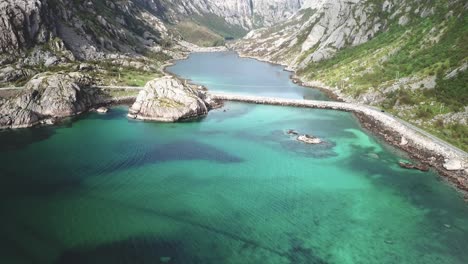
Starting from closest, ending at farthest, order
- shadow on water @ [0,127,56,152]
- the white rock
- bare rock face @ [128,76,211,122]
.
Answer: shadow on water @ [0,127,56,152] → the white rock → bare rock face @ [128,76,211,122]

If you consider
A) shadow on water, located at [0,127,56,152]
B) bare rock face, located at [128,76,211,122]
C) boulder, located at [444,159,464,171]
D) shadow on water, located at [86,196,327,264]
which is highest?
bare rock face, located at [128,76,211,122]

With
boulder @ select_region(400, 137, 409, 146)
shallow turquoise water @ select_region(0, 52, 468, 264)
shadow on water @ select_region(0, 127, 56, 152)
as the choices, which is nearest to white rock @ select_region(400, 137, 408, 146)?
boulder @ select_region(400, 137, 409, 146)

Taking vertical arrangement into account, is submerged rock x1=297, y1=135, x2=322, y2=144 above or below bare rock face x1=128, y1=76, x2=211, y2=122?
below

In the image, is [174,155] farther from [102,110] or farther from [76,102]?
[76,102]

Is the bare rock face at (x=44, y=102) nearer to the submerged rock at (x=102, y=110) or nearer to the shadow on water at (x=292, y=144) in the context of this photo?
the submerged rock at (x=102, y=110)

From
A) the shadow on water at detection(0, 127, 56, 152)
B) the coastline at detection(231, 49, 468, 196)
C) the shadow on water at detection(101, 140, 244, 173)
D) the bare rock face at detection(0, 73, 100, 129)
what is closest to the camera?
the coastline at detection(231, 49, 468, 196)

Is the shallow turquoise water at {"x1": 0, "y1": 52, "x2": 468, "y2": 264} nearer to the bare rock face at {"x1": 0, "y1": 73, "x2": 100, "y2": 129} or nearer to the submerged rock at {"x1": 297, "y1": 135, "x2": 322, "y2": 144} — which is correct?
the submerged rock at {"x1": 297, "y1": 135, "x2": 322, "y2": 144}

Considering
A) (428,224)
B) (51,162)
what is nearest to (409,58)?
(428,224)
